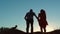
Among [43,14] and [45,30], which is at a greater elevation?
[43,14]

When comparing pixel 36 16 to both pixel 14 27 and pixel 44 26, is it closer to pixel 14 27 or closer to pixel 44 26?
pixel 44 26

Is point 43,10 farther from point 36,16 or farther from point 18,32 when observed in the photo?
point 18,32

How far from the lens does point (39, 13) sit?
17891mm

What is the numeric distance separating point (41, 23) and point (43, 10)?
1161mm

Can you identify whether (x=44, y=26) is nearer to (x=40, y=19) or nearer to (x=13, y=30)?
(x=40, y=19)

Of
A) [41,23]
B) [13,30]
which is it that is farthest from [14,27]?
[41,23]

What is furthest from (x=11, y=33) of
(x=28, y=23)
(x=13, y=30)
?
(x=28, y=23)

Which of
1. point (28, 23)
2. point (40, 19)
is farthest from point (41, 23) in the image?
point (28, 23)

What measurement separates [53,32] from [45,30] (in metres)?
0.71

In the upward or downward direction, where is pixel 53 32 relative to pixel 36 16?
downward

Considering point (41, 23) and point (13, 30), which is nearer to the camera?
point (41, 23)

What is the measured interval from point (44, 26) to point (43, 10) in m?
1.39

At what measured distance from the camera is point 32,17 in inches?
680

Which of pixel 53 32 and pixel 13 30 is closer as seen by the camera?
pixel 53 32
